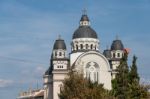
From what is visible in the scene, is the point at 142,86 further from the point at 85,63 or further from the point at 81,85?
the point at 85,63

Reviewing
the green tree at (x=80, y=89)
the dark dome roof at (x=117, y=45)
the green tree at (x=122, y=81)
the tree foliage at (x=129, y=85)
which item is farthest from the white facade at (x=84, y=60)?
the green tree at (x=80, y=89)

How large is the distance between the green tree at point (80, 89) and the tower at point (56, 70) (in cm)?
3615

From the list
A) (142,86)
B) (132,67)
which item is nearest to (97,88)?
(142,86)

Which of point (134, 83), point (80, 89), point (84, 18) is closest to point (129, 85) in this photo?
point (134, 83)

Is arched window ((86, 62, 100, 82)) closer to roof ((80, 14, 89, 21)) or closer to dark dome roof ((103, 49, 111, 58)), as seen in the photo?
roof ((80, 14, 89, 21))

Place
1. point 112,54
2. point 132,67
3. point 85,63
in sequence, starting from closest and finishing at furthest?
1. point 132,67
2. point 85,63
3. point 112,54

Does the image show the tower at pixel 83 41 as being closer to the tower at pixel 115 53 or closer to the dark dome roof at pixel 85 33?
the dark dome roof at pixel 85 33

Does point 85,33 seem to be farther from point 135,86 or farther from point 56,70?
point 135,86

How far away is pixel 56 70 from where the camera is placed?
79938 mm

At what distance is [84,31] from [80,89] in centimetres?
4224

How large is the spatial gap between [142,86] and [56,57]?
123ft

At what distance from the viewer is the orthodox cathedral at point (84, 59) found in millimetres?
79625

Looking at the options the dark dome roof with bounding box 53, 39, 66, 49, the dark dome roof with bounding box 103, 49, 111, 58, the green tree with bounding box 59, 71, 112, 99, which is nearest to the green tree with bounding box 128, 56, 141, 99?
the green tree with bounding box 59, 71, 112, 99

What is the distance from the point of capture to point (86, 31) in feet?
268
